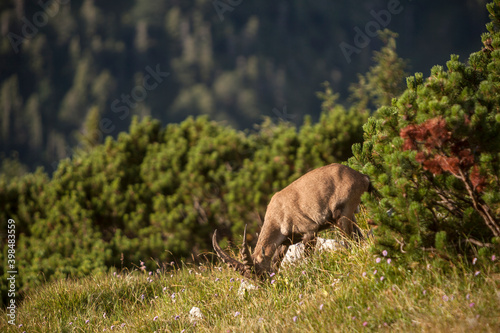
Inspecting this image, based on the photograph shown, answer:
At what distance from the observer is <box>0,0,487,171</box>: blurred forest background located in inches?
5379

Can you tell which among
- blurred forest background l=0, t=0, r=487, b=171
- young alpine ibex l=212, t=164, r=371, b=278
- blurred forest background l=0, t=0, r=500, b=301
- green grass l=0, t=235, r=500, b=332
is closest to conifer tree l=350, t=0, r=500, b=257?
blurred forest background l=0, t=0, r=500, b=301

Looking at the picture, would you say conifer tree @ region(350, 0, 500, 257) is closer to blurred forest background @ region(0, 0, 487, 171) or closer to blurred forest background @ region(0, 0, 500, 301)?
blurred forest background @ region(0, 0, 500, 301)

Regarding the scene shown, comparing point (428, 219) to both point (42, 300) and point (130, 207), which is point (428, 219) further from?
point (130, 207)

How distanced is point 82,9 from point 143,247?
180m

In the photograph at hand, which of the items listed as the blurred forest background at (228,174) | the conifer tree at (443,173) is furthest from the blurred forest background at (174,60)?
the conifer tree at (443,173)

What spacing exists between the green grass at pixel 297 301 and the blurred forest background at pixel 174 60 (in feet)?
421

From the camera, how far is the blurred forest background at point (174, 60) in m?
137

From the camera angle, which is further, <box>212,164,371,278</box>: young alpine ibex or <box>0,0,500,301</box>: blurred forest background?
<box>212,164,371,278</box>: young alpine ibex

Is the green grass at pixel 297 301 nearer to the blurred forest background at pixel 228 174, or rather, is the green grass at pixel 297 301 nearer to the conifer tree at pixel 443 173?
the conifer tree at pixel 443 173

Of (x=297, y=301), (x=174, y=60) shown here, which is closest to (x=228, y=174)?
(x=297, y=301)

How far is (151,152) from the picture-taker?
15836mm

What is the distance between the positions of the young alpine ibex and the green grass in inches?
20.3

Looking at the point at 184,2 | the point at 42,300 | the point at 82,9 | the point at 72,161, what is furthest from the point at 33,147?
the point at 42,300

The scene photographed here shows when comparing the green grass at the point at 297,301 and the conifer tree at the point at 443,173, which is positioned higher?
the conifer tree at the point at 443,173
